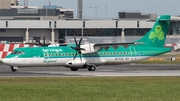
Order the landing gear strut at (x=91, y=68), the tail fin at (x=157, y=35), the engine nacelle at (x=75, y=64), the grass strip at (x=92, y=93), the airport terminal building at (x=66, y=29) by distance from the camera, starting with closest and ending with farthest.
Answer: the grass strip at (x=92, y=93), the engine nacelle at (x=75, y=64), the landing gear strut at (x=91, y=68), the tail fin at (x=157, y=35), the airport terminal building at (x=66, y=29)

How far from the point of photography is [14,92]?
32562 millimetres

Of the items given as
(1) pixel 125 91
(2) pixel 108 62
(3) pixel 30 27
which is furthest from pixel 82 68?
(3) pixel 30 27

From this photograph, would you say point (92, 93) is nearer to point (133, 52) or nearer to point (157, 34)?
point (133, 52)

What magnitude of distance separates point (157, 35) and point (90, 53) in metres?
8.19

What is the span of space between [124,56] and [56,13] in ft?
396

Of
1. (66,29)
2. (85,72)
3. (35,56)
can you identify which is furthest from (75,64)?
(66,29)

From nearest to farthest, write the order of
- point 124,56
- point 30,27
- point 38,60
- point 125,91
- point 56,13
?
point 125,91
point 38,60
point 124,56
point 30,27
point 56,13

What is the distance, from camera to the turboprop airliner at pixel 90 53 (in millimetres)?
56844

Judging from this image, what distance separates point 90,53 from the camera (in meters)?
60.8

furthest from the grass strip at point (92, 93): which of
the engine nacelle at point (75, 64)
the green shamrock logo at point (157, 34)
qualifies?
the green shamrock logo at point (157, 34)

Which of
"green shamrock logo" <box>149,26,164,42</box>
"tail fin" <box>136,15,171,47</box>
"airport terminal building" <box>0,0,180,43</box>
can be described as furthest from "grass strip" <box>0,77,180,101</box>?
"airport terminal building" <box>0,0,180,43</box>

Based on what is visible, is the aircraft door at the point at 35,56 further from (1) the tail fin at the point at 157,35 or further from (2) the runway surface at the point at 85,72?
(1) the tail fin at the point at 157,35

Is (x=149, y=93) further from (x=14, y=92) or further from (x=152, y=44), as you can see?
(x=152, y=44)

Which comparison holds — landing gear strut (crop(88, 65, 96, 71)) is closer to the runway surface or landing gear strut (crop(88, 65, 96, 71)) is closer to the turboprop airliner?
the turboprop airliner
